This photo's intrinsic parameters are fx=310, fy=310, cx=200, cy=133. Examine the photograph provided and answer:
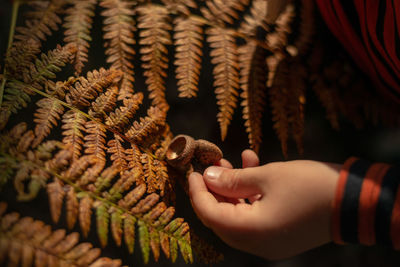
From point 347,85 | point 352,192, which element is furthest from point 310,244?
point 347,85

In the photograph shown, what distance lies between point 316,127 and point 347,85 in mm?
291

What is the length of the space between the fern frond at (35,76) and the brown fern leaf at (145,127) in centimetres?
34

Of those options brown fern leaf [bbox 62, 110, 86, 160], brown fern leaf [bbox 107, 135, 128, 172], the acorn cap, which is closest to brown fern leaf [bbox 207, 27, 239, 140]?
the acorn cap

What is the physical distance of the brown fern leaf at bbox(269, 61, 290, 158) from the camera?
1.37 m

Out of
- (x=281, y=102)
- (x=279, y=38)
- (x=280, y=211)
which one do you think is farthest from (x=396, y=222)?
(x=279, y=38)

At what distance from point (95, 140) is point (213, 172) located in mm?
442

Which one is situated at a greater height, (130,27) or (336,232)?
(130,27)

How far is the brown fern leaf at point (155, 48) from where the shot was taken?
1.23 m

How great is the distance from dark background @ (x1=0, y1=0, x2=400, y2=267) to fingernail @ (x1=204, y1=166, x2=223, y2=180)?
0.83ft

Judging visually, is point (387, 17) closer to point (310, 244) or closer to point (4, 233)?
point (310, 244)

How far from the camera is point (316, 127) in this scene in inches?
67.9

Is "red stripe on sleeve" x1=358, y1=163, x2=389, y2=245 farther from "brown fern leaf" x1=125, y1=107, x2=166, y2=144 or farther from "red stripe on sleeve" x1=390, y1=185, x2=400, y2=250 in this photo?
"brown fern leaf" x1=125, y1=107, x2=166, y2=144

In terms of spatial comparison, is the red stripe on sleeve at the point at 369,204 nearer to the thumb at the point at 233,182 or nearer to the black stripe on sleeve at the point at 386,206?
the black stripe on sleeve at the point at 386,206

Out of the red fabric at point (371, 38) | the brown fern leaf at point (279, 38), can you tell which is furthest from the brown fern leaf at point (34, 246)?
the red fabric at point (371, 38)
